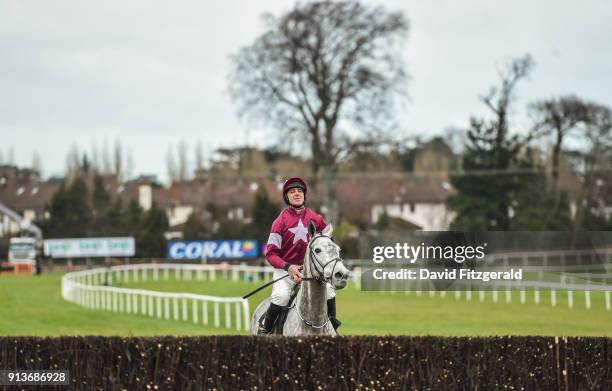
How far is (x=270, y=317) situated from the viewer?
32.4 ft

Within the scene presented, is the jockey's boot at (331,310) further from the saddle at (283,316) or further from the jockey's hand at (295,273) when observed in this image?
the jockey's hand at (295,273)

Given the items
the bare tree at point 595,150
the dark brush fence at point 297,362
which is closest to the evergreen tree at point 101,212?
the bare tree at point 595,150

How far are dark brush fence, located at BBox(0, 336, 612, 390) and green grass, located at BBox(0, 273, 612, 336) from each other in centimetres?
601

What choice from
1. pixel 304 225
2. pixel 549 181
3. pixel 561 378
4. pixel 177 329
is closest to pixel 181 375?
pixel 304 225

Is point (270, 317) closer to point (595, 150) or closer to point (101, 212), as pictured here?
point (595, 150)

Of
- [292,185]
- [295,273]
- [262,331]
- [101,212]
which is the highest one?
[292,185]

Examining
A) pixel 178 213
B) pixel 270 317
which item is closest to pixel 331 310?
pixel 270 317

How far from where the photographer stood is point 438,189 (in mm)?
88688

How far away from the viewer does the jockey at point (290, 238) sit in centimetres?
959

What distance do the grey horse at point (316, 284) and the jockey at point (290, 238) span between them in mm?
182

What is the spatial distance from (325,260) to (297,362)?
0.91m

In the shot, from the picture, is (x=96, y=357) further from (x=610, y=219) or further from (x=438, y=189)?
(x=438, y=189)

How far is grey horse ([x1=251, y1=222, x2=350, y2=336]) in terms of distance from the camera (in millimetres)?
8713

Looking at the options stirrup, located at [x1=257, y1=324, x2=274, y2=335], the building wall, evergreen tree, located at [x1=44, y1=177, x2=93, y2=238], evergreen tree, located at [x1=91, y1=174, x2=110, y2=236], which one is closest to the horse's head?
stirrup, located at [x1=257, y1=324, x2=274, y2=335]
